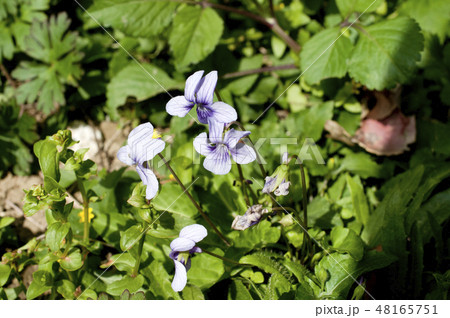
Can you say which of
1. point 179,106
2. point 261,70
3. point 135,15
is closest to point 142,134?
point 179,106

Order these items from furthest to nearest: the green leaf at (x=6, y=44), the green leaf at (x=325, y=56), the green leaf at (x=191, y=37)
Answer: the green leaf at (x=6, y=44)
the green leaf at (x=191, y=37)
the green leaf at (x=325, y=56)

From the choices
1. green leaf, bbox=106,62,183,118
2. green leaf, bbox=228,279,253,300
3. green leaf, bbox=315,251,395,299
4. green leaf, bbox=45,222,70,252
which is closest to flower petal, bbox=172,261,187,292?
green leaf, bbox=228,279,253,300

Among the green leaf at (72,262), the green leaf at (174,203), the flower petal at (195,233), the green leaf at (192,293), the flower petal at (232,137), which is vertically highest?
the flower petal at (232,137)

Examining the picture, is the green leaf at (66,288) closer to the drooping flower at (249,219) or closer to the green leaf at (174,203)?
the green leaf at (174,203)

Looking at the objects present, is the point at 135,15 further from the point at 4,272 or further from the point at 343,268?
the point at 343,268

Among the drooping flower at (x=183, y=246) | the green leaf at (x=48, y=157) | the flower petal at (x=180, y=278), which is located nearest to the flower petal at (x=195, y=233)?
the drooping flower at (x=183, y=246)
